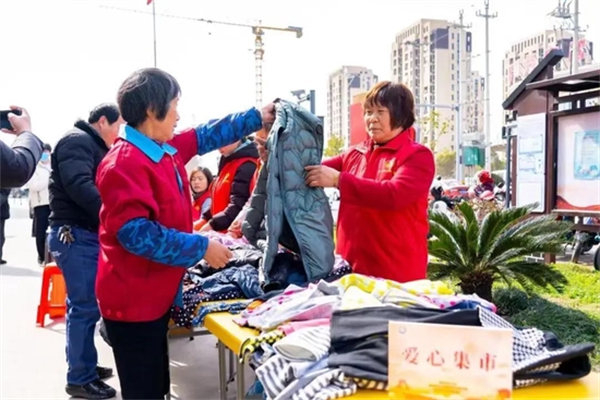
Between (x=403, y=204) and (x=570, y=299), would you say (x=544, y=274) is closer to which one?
(x=570, y=299)

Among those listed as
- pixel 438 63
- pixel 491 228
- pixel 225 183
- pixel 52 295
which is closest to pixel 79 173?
pixel 225 183

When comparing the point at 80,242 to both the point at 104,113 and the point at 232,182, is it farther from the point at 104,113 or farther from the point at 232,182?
the point at 232,182

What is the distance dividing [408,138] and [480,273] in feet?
9.24

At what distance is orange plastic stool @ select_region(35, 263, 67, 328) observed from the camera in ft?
15.3

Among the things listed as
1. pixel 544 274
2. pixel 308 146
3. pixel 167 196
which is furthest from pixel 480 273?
pixel 167 196

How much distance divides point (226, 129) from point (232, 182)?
100 cm

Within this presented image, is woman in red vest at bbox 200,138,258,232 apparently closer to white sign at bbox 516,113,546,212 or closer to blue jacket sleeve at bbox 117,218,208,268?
blue jacket sleeve at bbox 117,218,208,268

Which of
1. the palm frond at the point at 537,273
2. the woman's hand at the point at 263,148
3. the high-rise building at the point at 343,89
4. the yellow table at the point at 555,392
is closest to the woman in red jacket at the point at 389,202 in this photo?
the woman's hand at the point at 263,148

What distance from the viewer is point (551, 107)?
7008mm

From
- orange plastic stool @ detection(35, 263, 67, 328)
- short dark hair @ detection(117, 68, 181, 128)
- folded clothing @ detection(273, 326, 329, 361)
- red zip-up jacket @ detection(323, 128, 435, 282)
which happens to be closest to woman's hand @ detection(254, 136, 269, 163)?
red zip-up jacket @ detection(323, 128, 435, 282)

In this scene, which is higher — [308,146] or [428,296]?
[308,146]

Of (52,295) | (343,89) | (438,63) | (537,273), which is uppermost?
(438,63)

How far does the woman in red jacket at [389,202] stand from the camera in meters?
2.10

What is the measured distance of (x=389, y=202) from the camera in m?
2.06
